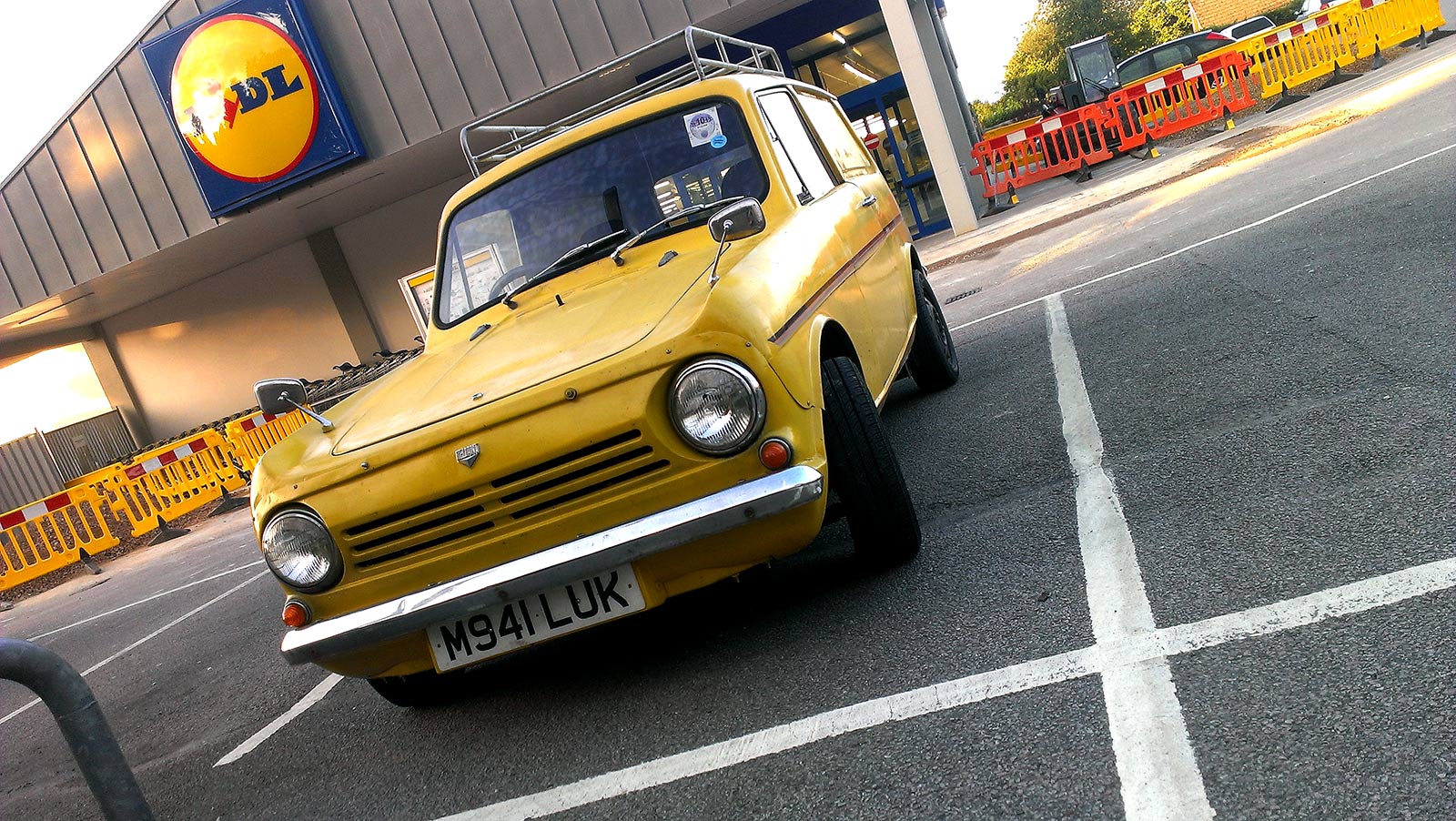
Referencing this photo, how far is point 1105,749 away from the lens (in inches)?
88.4

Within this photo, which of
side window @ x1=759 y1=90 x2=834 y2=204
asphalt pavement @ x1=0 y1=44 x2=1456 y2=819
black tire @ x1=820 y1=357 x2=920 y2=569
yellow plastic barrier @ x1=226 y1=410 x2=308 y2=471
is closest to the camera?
asphalt pavement @ x1=0 y1=44 x2=1456 y2=819

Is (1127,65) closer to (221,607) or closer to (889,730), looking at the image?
(221,607)

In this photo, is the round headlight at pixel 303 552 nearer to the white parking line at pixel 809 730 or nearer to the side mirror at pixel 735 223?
the white parking line at pixel 809 730

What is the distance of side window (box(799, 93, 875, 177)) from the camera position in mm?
5293

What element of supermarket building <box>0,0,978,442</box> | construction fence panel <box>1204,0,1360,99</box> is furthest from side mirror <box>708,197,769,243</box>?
construction fence panel <box>1204,0,1360,99</box>

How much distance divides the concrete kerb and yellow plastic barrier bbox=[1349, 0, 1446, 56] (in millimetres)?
817

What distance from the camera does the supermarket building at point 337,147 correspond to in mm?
15719

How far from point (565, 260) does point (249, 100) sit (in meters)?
14.4

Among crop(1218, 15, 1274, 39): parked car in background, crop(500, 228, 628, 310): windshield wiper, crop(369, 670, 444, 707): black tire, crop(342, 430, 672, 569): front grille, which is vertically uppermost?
crop(500, 228, 628, 310): windshield wiper

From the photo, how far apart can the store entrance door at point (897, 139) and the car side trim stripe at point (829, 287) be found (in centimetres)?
1319

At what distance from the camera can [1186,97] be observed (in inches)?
715

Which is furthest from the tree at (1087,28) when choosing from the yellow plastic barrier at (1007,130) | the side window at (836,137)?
the side window at (836,137)

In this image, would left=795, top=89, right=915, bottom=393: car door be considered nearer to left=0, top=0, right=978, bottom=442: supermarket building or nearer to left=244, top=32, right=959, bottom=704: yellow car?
left=244, top=32, right=959, bottom=704: yellow car

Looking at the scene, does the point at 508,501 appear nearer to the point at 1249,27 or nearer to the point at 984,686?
the point at 984,686
